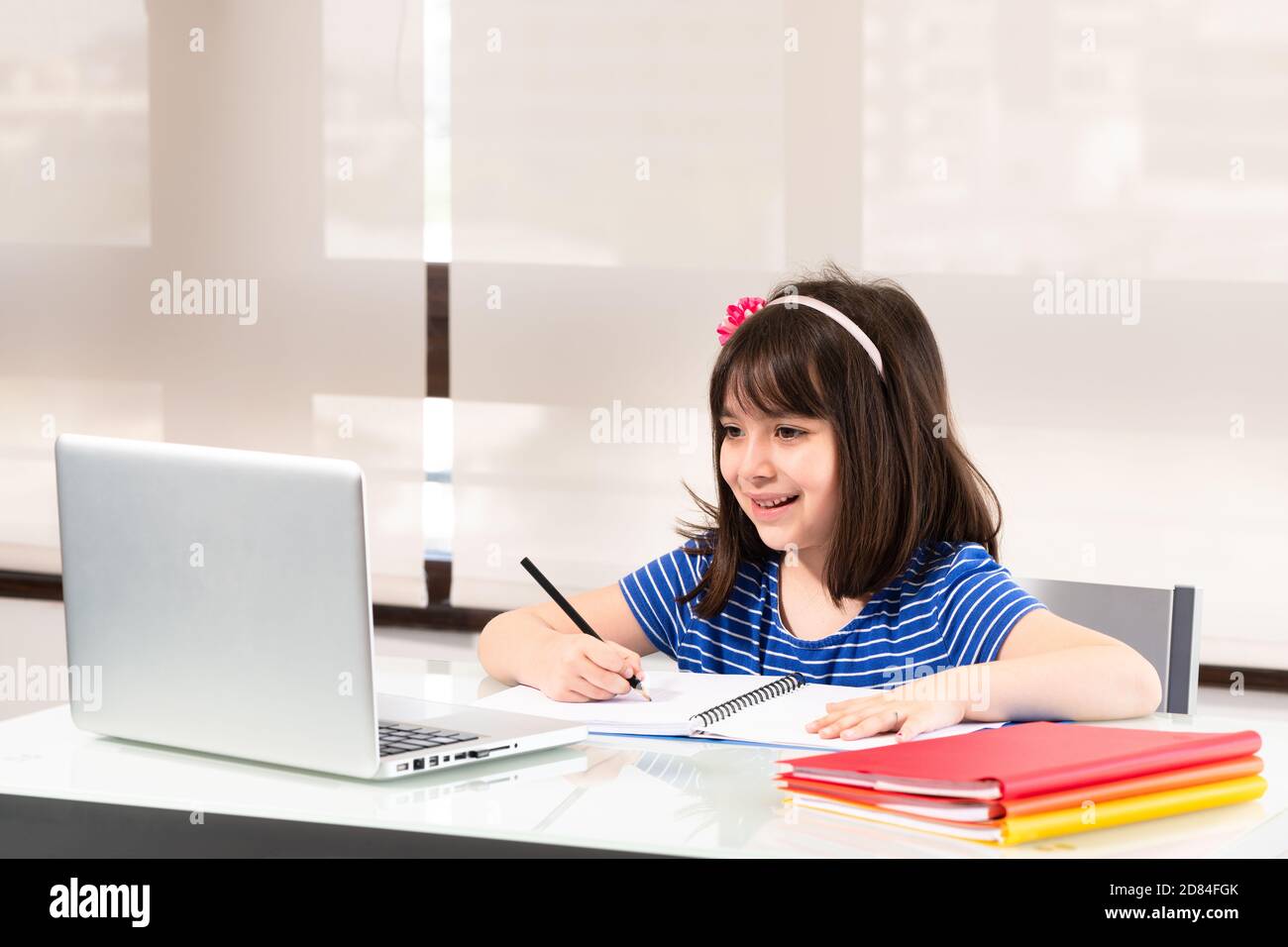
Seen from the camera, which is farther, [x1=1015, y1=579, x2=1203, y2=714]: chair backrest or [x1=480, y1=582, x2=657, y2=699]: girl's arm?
[x1=1015, y1=579, x2=1203, y2=714]: chair backrest

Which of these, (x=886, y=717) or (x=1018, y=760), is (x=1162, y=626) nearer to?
(x=886, y=717)

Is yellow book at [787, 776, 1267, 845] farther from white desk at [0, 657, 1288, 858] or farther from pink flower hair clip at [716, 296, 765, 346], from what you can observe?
pink flower hair clip at [716, 296, 765, 346]

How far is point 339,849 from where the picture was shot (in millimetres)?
1045

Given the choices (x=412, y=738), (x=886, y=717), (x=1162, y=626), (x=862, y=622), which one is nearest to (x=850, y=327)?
(x=862, y=622)

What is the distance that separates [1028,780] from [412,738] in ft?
1.56

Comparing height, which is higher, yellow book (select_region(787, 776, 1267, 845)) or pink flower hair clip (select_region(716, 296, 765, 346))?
pink flower hair clip (select_region(716, 296, 765, 346))

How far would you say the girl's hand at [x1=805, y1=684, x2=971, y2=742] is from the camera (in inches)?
48.4

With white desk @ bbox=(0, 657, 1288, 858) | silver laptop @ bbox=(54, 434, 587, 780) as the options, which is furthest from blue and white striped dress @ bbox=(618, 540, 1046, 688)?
silver laptop @ bbox=(54, 434, 587, 780)

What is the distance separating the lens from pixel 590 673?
1.40 meters

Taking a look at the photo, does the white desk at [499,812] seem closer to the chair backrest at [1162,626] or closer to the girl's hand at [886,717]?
the girl's hand at [886,717]

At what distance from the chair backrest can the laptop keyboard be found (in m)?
0.73

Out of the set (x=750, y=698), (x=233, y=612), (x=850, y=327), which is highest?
(x=850, y=327)

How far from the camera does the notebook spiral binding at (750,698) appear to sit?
1292 mm

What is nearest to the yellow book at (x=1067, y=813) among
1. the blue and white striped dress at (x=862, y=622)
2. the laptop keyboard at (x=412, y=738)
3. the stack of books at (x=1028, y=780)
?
the stack of books at (x=1028, y=780)
